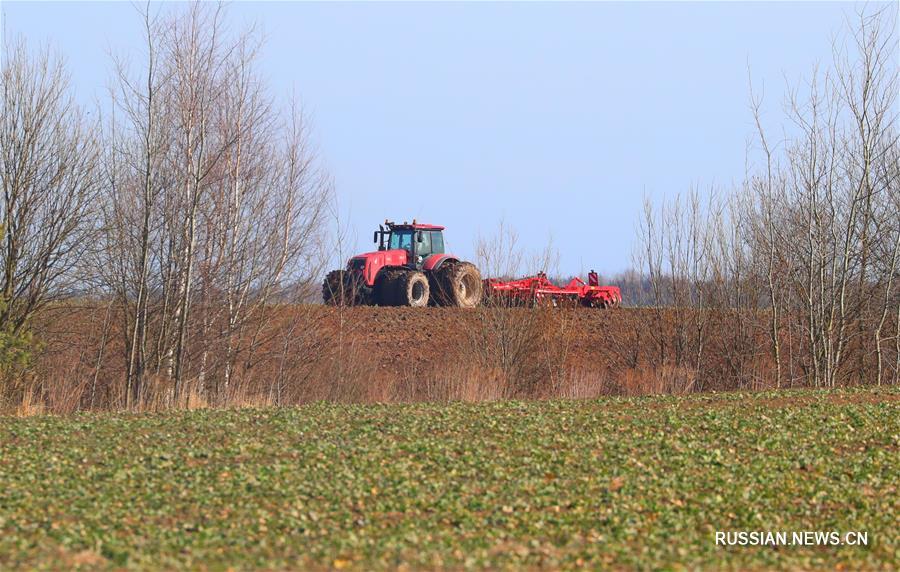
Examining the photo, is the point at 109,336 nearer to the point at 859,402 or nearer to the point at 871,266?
the point at 859,402

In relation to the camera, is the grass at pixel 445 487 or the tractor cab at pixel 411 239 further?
the tractor cab at pixel 411 239

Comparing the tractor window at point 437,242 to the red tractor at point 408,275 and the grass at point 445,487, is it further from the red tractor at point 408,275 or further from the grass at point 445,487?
the grass at point 445,487

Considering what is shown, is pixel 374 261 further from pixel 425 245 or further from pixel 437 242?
pixel 437 242

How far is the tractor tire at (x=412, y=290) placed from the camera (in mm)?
26484

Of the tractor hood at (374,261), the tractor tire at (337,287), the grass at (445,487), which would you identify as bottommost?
the grass at (445,487)

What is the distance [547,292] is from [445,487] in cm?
1852

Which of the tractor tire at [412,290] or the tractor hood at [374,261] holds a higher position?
the tractor hood at [374,261]

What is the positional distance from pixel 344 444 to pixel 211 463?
133 cm

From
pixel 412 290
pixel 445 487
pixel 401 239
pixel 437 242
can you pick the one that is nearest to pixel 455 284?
pixel 412 290

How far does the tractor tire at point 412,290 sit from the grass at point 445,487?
47.3 feet

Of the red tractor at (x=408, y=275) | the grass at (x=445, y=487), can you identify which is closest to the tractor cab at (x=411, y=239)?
the red tractor at (x=408, y=275)

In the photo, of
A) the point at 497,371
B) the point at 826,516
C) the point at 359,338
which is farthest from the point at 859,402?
the point at 359,338

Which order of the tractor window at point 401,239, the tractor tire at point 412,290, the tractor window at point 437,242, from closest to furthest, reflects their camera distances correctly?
the tractor tire at point 412,290
the tractor window at point 401,239
the tractor window at point 437,242

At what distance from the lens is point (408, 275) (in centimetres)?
2664
